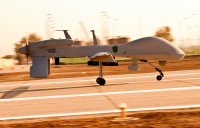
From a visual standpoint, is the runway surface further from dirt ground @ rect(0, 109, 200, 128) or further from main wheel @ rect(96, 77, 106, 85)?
main wheel @ rect(96, 77, 106, 85)

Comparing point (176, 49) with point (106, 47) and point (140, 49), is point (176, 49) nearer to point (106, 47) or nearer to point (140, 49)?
point (140, 49)

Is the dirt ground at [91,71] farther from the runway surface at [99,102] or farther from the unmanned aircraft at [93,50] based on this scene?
the runway surface at [99,102]

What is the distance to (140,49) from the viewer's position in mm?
15953

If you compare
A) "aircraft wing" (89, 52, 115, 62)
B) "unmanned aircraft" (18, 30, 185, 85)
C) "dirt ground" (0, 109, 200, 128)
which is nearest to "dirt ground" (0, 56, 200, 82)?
"unmanned aircraft" (18, 30, 185, 85)

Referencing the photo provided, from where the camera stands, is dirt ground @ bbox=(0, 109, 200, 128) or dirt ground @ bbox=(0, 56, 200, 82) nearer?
dirt ground @ bbox=(0, 109, 200, 128)

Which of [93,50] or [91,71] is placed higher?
[93,50]

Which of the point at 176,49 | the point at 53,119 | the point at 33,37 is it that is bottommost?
the point at 53,119

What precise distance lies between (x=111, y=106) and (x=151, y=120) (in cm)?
262

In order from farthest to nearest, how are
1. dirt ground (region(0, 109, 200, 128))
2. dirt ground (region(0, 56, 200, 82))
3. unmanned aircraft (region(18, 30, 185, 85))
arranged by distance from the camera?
dirt ground (region(0, 56, 200, 82)), unmanned aircraft (region(18, 30, 185, 85)), dirt ground (region(0, 109, 200, 128))

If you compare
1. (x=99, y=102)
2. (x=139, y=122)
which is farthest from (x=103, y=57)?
(x=139, y=122)

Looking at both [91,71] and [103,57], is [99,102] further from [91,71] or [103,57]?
[91,71]

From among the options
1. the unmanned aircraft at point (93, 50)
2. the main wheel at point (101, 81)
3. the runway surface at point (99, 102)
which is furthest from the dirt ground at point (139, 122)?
the main wheel at point (101, 81)

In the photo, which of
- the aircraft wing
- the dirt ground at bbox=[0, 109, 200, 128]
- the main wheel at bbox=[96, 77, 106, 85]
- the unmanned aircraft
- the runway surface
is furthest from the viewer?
the main wheel at bbox=[96, 77, 106, 85]

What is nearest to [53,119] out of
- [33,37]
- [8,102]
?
[8,102]
